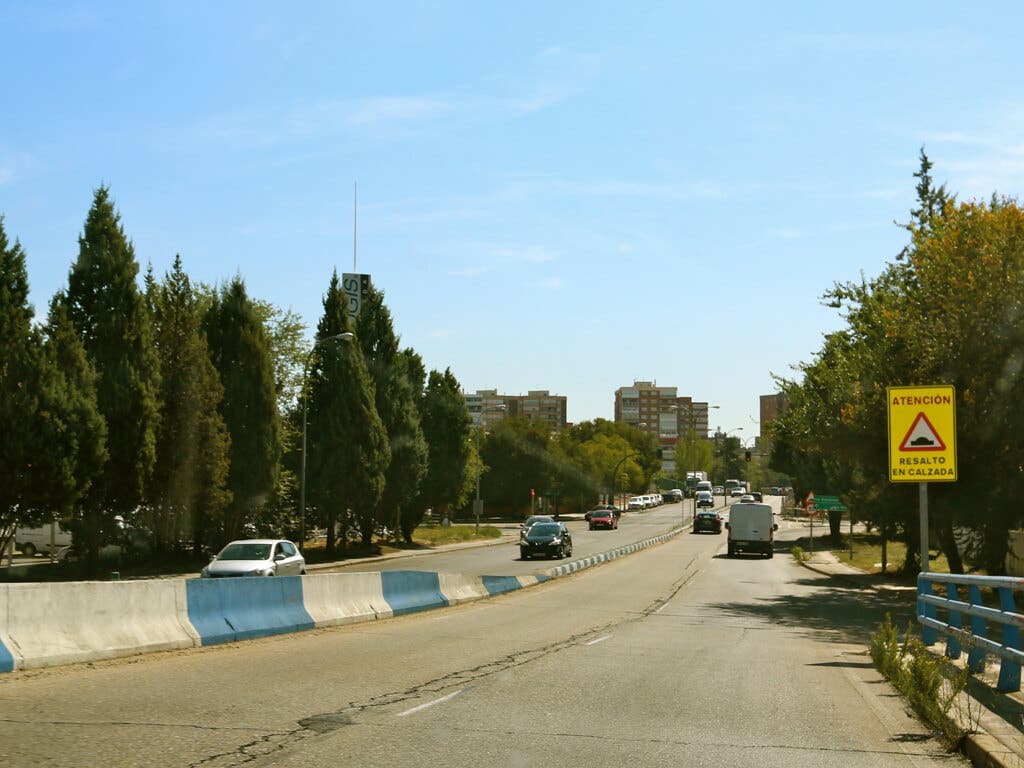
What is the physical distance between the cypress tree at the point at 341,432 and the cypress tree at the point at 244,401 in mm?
6878

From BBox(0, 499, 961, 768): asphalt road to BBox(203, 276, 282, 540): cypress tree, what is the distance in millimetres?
26593

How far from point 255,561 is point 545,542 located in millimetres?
23222

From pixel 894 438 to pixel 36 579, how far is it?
27.7 metres

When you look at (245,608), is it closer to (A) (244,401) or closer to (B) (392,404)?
(A) (244,401)

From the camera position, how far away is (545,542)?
47938mm

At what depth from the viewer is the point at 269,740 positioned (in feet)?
25.0

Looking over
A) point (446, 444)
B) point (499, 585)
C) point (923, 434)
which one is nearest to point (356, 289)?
point (446, 444)

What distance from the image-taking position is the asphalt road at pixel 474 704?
24.2 ft

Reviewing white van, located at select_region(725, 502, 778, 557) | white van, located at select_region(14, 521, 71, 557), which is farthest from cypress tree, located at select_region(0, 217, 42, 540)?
white van, located at select_region(725, 502, 778, 557)

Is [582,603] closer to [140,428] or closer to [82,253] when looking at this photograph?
[140,428]

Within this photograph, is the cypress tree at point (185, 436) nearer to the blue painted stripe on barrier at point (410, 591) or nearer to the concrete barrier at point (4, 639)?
the blue painted stripe on barrier at point (410, 591)

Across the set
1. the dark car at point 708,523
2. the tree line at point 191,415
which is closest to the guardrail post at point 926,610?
the tree line at point 191,415

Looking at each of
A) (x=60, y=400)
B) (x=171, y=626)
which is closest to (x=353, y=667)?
(x=171, y=626)

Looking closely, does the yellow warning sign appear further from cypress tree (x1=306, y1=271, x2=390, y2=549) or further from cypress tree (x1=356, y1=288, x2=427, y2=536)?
cypress tree (x1=356, y1=288, x2=427, y2=536)
